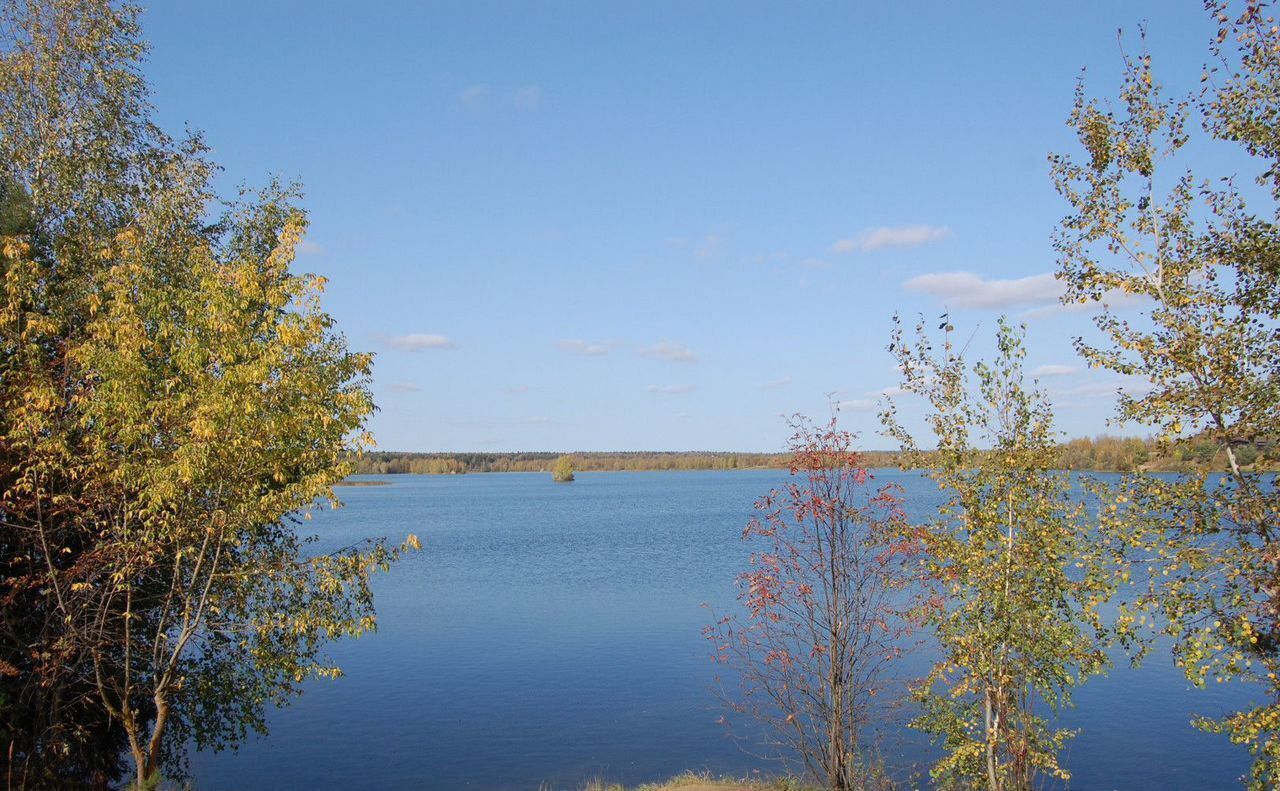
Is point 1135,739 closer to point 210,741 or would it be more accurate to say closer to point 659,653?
point 659,653

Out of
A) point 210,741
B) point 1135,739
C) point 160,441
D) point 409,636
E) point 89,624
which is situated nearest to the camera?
point 160,441

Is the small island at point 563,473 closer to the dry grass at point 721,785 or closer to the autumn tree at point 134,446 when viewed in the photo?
the autumn tree at point 134,446

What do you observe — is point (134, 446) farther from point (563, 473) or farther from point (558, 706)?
point (563, 473)

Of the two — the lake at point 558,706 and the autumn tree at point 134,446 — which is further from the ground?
the autumn tree at point 134,446

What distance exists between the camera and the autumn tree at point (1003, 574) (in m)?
10.2

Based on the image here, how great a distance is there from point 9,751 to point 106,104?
11.1m

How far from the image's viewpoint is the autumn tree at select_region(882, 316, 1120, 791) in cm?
1024

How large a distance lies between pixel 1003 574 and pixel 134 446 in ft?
38.0

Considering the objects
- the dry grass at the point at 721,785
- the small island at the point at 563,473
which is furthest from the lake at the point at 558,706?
the small island at the point at 563,473

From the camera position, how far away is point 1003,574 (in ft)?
33.9

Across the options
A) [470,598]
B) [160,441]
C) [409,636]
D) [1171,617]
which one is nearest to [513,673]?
[409,636]

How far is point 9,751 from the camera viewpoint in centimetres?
1238

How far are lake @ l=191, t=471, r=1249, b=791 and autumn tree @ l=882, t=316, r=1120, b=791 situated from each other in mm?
4057

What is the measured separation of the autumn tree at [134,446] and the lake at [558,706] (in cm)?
414
